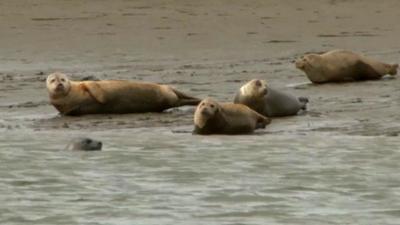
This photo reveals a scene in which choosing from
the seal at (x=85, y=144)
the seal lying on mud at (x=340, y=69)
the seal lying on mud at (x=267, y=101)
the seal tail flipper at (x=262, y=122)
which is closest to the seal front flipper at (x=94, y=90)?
the seal lying on mud at (x=267, y=101)

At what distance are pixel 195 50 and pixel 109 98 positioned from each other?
15.3 ft

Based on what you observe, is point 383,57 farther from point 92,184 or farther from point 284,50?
point 92,184

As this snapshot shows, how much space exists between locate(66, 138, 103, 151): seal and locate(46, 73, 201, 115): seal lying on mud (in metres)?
1.77

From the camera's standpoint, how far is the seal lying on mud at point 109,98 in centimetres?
1215

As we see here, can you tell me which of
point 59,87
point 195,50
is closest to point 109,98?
point 59,87

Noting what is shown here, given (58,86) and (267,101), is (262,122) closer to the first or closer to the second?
(267,101)

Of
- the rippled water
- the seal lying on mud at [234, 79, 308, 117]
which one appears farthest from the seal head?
the seal lying on mud at [234, 79, 308, 117]

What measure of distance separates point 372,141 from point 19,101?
368cm

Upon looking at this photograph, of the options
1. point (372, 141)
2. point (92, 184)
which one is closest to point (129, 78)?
point (372, 141)

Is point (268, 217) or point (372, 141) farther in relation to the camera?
point (372, 141)

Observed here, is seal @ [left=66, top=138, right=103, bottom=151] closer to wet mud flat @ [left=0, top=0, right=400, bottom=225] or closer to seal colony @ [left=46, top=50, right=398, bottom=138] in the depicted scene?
wet mud flat @ [left=0, top=0, right=400, bottom=225]

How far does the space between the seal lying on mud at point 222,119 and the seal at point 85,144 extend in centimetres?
90

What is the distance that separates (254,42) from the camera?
1733cm

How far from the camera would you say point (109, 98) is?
1212cm
